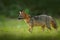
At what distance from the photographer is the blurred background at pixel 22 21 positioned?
1.67 m

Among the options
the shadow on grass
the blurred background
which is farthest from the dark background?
the shadow on grass

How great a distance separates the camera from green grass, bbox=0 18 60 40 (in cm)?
166

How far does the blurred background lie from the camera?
167cm

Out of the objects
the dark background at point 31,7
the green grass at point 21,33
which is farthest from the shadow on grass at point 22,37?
the dark background at point 31,7

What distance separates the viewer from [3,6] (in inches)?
67.6

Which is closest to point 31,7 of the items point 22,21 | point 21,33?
point 22,21

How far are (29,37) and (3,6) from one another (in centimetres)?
39

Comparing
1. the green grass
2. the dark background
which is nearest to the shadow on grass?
the green grass

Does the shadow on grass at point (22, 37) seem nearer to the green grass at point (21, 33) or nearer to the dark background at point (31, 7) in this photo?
the green grass at point (21, 33)

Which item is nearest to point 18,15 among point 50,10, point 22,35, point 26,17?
point 26,17

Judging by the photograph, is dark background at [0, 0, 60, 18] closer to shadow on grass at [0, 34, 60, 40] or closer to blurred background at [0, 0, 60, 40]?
blurred background at [0, 0, 60, 40]

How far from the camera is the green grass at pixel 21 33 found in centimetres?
166

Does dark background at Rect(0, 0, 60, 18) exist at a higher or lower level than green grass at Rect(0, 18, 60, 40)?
higher

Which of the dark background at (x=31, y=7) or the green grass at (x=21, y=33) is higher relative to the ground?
the dark background at (x=31, y=7)
